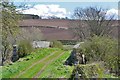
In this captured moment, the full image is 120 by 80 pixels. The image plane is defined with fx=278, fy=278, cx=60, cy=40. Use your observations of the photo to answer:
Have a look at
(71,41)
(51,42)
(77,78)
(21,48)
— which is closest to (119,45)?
(77,78)

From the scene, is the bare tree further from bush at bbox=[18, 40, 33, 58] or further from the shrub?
the shrub

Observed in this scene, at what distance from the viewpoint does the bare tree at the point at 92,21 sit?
2567 cm

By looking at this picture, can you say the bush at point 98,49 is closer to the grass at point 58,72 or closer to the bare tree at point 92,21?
the grass at point 58,72

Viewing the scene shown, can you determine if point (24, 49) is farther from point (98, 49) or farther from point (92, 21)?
point (98, 49)

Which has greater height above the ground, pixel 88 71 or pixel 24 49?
pixel 88 71

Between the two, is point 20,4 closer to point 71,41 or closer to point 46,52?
point 46,52

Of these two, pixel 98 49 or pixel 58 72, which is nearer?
pixel 58 72

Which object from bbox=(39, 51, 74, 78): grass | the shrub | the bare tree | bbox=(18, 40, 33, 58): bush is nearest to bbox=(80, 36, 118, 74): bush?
bbox=(39, 51, 74, 78): grass

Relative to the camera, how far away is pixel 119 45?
8.14 m

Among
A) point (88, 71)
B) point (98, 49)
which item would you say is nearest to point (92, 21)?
point (98, 49)

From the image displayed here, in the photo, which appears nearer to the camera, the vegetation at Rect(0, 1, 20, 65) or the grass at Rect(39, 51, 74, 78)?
the vegetation at Rect(0, 1, 20, 65)

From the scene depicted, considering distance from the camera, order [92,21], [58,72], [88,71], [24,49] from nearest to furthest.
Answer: [88,71] → [58,72] → [24,49] → [92,21]

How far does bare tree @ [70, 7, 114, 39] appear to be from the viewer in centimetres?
2567

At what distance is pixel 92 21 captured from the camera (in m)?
26.3
